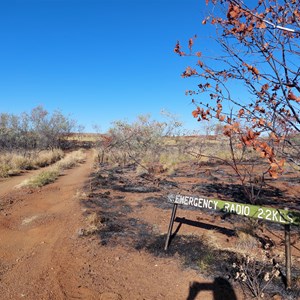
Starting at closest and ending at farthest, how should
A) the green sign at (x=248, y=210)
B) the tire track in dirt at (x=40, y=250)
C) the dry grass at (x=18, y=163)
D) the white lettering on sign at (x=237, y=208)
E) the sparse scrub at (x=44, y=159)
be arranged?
the green sign at (x=248, y=210) < the tire track in dirt at (x=40, y=250) < the white lettering on sign at (x=237, y=208) < the dry grass at (x=18, y=163) < the sparse scrub at (x=44, y=159)

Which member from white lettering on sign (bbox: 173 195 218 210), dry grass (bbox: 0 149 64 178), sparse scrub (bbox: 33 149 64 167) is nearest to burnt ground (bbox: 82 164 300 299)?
white lettering on sign (bbox: 173 195 218 210)

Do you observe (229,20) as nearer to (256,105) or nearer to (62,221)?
(256,105)

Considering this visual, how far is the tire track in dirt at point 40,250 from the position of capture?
4047mm

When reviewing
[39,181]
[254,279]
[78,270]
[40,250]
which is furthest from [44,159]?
[254,279]

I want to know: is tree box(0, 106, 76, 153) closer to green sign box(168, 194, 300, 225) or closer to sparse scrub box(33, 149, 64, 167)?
sparse scrub box(33, 149, 64, 167)

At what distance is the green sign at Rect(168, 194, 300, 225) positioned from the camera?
3807mm

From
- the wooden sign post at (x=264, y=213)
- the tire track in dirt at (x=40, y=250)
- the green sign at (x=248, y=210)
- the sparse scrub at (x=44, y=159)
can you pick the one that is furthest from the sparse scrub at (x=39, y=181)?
the wooden sign post at (x=264, y=213)

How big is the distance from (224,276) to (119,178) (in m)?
9.07

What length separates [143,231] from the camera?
611 centimetres

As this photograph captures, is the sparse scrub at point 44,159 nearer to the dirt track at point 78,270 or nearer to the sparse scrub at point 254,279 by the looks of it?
the dirt track at point 78,270

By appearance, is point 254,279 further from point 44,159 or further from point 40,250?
point 44,159

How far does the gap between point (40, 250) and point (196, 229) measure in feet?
9.42

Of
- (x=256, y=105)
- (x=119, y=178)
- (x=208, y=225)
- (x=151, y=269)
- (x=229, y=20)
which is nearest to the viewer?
(x=229, y=20)

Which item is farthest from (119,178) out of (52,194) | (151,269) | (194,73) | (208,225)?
(194,73)
